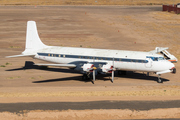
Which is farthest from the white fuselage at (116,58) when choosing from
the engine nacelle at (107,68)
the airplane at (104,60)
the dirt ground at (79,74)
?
the dirt ground at (79,74)

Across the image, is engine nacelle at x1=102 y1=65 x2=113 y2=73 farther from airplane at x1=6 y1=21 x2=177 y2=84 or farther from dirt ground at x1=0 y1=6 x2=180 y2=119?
dirt ground at x1=0 y1=6 x2=180 y2=119

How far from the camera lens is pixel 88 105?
2683 centimetres

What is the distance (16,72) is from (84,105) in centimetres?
1605

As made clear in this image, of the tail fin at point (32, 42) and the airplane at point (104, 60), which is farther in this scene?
the tail fin at point (32, 42)

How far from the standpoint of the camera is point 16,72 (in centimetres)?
3941

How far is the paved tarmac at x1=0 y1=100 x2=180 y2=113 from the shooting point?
85.0ft

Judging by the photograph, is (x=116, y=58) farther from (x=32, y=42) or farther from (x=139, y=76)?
(x=32, y=42)

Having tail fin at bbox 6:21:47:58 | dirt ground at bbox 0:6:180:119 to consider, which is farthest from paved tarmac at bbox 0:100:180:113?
tail fin at bbox 6:21:47:58

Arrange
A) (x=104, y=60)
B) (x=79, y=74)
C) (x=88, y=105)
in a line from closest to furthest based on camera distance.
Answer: (x=88, y=105), (x=104, y=60), (x=79, y=74)

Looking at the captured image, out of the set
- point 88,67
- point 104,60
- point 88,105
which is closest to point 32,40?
point 88,67

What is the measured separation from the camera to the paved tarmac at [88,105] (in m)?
25.9

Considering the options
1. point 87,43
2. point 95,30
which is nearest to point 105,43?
point 87,43

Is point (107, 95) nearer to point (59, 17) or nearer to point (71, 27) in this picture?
point (71, 27)

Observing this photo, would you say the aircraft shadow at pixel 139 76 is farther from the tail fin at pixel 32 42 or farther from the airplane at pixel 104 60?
the tail fin at pixel 32 42
